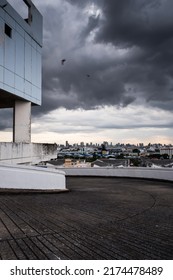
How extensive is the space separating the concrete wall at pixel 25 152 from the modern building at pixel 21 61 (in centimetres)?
109

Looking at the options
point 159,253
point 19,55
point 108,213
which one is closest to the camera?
point 159,253

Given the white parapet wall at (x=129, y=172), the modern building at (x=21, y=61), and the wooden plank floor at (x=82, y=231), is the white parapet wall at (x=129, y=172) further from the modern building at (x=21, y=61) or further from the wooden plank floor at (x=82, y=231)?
the wooden plank floor at (x=82, y=231)

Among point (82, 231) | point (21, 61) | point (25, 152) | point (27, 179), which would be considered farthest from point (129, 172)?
point (82, 231)

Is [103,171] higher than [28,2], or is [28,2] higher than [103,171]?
[28,2]

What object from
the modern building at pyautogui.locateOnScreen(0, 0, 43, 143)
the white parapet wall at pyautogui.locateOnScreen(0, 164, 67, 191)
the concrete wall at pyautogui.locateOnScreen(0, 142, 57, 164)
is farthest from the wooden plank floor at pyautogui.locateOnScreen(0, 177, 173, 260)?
the modern building at pyautogui.locateOnScreen(0, 0, 43, 143)

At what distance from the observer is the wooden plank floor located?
3877mm

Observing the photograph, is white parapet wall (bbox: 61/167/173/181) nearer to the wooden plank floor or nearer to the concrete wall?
the concrete wall

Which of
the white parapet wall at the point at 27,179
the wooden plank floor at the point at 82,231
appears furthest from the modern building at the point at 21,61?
the wooden plank floor at the point at 82,231

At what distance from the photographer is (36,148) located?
60.9 feet

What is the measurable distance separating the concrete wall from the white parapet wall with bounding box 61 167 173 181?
9.05ft
